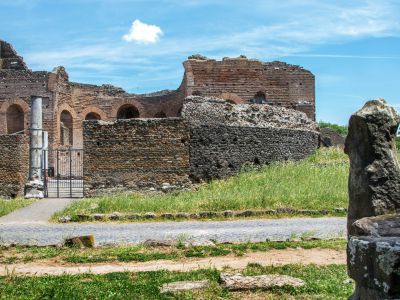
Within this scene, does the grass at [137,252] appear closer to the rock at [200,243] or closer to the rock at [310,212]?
the rock at [200,243]

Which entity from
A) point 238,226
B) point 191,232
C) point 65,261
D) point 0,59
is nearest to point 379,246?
point 65,261

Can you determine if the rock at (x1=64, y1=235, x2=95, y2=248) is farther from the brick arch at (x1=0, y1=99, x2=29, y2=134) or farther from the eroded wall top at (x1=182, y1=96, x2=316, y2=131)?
the brick arch at (x1=0, y1=99, x2=29, y2=134)

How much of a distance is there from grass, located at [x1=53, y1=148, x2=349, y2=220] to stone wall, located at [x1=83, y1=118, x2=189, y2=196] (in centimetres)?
99

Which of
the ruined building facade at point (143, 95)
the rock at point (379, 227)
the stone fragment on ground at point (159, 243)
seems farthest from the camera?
the ruined building facade at point (143, 95)

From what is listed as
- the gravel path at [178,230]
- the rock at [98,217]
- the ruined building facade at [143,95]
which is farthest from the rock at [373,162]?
the ruined building facade at [143,95]

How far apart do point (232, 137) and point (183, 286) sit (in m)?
14.1

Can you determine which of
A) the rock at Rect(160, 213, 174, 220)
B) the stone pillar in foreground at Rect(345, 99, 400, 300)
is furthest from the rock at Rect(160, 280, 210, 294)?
the rock at Rect(160, 213, 174, 220)

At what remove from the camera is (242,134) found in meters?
20.2

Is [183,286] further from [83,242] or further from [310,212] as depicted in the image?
[310,212]

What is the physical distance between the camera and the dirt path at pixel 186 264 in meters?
7.51

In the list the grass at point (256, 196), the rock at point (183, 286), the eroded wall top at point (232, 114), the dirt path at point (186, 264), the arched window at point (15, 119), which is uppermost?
the arched window at point (15, 119)

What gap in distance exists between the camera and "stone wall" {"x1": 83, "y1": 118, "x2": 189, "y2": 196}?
19.2 metres

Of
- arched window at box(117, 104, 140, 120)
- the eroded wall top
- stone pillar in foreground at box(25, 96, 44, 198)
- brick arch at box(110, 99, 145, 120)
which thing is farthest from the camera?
arched window at box(117, 104, 140, 120)

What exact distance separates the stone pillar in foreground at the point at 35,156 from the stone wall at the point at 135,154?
8.77 feet
